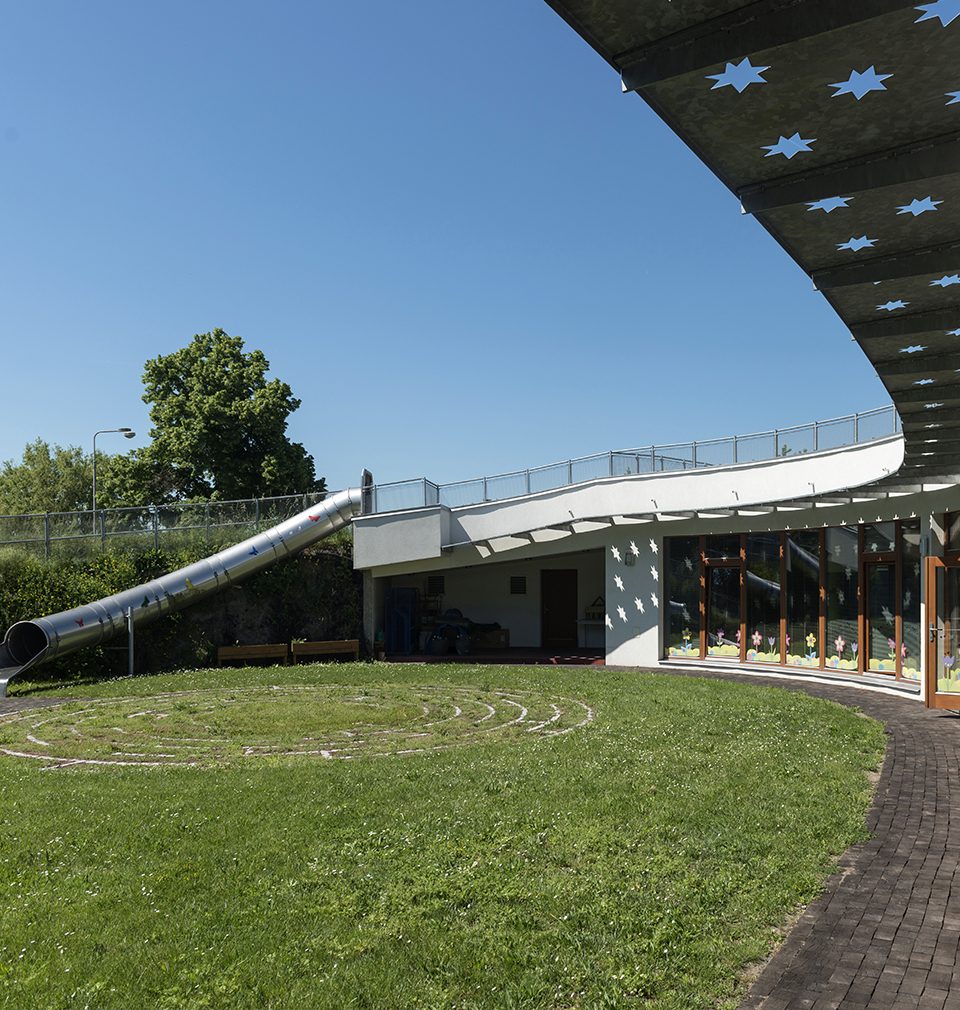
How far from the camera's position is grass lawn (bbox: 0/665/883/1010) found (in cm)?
501

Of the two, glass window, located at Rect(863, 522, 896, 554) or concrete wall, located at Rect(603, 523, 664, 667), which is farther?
concrete wall, located at Rect(603, 523, 664, 667)

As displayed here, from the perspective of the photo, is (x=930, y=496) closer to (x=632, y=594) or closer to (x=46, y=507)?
(x=632, y=594)

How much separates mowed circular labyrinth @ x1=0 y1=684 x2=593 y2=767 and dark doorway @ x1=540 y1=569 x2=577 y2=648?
1221 cm

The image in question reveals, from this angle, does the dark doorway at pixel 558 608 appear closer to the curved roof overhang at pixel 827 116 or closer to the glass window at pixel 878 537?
the glass window at pixel 878 537

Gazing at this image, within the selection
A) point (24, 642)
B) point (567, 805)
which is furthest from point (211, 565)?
point (567, 805)

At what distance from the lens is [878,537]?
19.1 m

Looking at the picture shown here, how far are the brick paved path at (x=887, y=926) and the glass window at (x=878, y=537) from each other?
10197 mm

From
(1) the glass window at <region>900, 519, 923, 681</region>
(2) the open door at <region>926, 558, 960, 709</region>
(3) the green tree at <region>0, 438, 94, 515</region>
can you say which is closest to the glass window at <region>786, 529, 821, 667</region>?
(1) the glass window at <region>900, 519, 923, 681</region>

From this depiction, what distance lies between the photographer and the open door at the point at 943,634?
14434 mm

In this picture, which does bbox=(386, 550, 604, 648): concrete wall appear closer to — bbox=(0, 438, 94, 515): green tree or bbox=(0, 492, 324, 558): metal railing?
bbox=(0, 492, 324, 558): metal railing

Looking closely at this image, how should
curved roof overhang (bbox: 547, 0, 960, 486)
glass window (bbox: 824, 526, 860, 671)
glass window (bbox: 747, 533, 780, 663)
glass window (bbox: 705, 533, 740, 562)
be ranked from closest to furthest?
curved roof overhang (bbox: 547, 0, 960, 486) < glass window (bbox: 824, 526, 860, 671) < glass window (bbox: 747, 533, 780, 663) < glass window (bbox: 705, 533, 740, 562)

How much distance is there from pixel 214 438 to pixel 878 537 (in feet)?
101

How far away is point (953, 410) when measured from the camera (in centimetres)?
873

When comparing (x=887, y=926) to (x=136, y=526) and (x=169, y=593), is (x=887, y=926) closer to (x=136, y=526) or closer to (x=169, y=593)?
(x=169, y=593)
